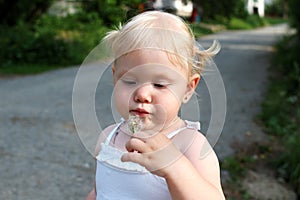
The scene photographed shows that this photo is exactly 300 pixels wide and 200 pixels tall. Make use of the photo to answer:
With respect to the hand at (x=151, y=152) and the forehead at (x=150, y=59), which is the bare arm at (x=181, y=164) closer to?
the hand at (x=151, y=152)

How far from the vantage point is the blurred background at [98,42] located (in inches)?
120

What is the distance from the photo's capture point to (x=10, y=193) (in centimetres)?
341

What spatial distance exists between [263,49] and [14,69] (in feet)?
31.1

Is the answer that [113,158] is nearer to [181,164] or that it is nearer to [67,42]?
[181,164]

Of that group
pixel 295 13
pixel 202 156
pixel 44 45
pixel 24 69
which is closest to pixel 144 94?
pixel 202 156

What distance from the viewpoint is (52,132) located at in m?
5.13

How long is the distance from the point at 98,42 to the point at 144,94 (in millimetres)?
797

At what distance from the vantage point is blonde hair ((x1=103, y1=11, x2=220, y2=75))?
116cm

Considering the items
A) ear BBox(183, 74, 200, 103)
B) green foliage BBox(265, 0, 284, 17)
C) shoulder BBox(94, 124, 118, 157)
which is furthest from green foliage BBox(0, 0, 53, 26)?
ear BBox(183, 74, 200, 103)

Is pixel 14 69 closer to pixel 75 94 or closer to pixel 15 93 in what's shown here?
pixel 15 93

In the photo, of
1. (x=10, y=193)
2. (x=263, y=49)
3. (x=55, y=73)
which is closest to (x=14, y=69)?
(x=55, y=73)

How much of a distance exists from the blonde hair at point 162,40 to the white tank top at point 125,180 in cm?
18

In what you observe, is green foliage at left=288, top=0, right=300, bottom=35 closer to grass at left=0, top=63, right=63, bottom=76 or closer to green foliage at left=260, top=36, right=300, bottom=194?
green foliage at left=260, top=36, right=300, bottom=194

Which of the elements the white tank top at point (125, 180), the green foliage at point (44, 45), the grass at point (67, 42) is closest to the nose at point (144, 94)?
the white tank top at point (125, 180)
